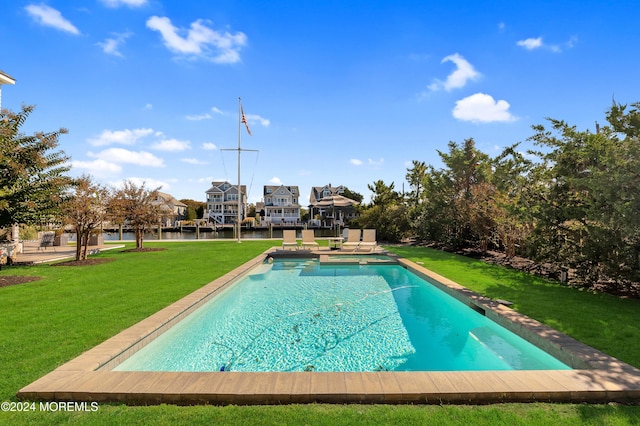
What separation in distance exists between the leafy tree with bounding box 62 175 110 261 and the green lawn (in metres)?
1.79

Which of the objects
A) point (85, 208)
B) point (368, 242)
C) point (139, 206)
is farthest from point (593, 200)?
point (139, 206)

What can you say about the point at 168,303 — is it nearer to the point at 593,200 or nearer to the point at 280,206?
the point at 593,200

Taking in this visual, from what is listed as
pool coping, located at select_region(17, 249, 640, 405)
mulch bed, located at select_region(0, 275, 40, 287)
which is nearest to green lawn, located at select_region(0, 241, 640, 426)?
pool coping, located at select_region(17, 249, 640, 405)

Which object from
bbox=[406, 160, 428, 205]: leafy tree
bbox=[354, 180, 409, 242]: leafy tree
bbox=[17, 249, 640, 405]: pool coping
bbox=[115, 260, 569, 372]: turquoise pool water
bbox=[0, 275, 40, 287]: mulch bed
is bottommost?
bbox=[115, 260, 569, 372]: turquoise pool water

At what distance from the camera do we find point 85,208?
1231 centimetres

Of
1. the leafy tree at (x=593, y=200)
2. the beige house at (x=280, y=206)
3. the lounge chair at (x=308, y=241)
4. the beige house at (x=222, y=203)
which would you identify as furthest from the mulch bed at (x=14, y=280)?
the beige house at (x=222, y=203)

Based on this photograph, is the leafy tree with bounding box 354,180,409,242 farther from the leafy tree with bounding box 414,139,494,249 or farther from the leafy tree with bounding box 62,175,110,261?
the leafy tree with bounding box 62,175,110,261

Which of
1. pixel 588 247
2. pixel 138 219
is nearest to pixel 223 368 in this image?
pixel 588 247

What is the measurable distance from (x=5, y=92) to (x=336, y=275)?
17.4m

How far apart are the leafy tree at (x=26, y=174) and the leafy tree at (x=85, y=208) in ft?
4.26

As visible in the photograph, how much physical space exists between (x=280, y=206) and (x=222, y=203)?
40.7 ft

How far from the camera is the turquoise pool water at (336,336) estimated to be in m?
4.98

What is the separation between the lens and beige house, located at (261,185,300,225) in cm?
6524

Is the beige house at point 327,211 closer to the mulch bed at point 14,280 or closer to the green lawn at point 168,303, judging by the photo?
the green lawn at point 168,303
